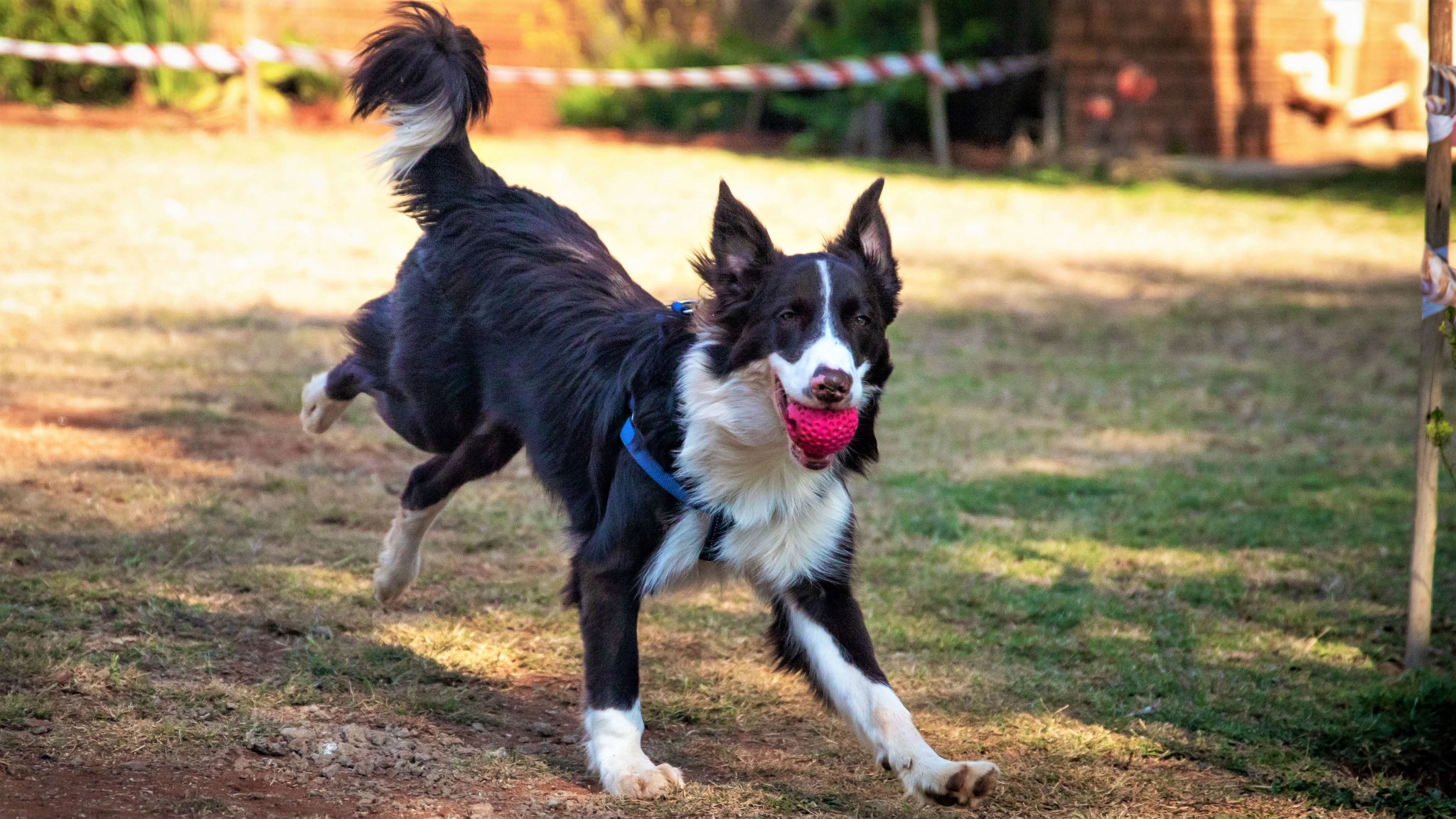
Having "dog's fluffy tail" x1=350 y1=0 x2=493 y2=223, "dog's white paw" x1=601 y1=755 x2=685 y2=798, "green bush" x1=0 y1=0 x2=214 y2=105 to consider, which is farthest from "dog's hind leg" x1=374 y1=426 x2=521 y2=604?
"green bush" x1=0 y1=0 x2=214 y2=105

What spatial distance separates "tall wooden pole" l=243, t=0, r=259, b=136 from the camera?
16.4 meters

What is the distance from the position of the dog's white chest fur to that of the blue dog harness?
0.02m

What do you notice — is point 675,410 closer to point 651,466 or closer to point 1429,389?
point 651,466

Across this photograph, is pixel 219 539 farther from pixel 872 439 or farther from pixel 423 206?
pixel 872 439

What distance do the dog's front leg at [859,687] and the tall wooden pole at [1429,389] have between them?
2.24 m

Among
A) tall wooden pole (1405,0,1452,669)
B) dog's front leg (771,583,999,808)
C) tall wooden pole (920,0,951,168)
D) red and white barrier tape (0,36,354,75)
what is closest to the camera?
dog's front leg (771,583,999,808)

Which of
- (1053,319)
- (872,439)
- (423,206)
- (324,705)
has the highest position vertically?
(423,206)

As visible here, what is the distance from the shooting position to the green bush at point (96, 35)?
17250 mm

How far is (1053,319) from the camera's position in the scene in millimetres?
10992

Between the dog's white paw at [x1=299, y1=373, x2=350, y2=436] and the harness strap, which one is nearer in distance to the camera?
the harness strap

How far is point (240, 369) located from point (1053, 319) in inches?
245

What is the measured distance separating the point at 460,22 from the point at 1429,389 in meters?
17.3

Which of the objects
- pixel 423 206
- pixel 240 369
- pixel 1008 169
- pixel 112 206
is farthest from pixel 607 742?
pixel 1008 169

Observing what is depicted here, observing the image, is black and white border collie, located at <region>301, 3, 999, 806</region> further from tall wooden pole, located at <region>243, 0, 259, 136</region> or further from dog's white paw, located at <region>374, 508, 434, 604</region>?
tall wooden pole, located at <region>243, 0, 259, 136</region>
